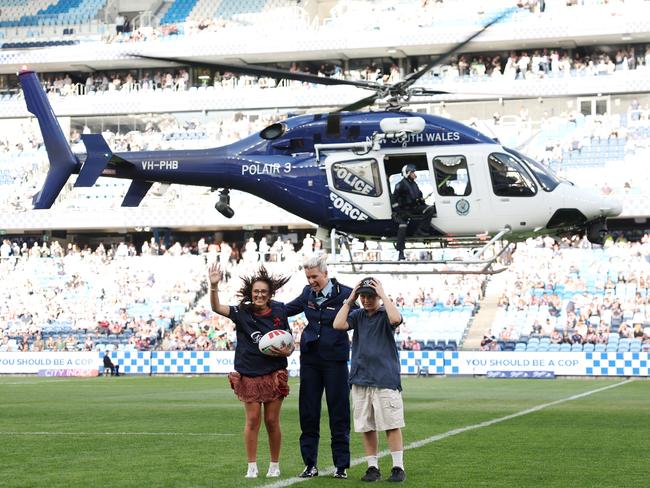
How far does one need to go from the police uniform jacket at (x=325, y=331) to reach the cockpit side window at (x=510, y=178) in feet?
29.6

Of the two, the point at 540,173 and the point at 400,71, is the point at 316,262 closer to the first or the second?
the point at 540,173

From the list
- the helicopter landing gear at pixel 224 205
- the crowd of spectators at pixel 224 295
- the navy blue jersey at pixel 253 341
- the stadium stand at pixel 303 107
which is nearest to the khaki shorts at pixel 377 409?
the navy blue jersey at pixel 253 341

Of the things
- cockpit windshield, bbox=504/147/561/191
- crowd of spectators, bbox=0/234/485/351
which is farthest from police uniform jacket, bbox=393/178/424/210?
crowd of spectators, bbox=0/234/485/351

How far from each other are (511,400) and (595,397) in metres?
2.47

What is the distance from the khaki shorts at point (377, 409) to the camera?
472 inches

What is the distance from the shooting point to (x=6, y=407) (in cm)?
2450

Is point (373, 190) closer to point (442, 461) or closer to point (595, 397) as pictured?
point (442, 461)

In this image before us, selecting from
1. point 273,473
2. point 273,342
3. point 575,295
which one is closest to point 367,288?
point 273,342

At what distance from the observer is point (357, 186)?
21250mm

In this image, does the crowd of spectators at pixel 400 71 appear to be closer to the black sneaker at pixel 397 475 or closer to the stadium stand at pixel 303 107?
the stadium stand at pixel 303 107

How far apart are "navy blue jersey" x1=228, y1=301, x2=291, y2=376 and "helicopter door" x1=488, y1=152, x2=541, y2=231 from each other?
9.53 meters

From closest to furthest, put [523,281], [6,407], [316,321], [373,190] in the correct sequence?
[316,321], [373,190], [6,407], [523,281]

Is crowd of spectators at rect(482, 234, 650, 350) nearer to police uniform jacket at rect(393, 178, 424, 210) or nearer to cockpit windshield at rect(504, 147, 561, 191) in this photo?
cockpit windshield at rect(504, 147, 561, 191)

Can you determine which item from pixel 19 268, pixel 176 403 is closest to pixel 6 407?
pixel 176 403
